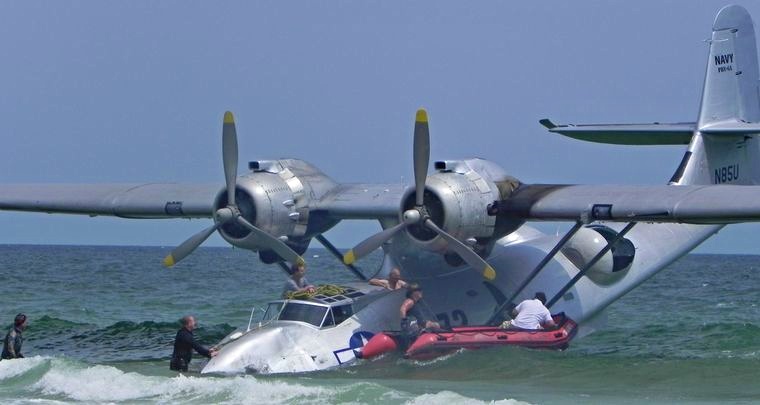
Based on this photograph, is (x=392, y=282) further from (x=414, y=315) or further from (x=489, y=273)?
(x=489, y=273)

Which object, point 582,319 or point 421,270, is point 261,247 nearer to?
point 421,270

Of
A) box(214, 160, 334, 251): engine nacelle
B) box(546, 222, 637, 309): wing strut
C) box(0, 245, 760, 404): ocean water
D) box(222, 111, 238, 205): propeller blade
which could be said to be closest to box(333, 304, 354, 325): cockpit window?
box(0, 245, 760, 404): ocean water

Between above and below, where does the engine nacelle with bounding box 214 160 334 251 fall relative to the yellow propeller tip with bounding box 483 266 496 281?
above

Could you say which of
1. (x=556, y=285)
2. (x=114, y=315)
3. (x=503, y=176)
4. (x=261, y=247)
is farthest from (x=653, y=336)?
(x=114, y=315)

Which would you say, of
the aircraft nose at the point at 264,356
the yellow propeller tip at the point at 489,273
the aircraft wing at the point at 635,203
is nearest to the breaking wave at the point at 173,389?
the aircraft nose at the point at 264,356

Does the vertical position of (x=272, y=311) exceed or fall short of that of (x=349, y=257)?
it falls short

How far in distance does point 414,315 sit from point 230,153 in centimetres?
373

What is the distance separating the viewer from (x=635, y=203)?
17.5 meters

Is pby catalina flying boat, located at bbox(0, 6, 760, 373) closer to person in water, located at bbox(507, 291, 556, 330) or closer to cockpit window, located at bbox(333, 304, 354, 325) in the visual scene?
cockpit window, located at bbox(333, 304, 354, 325)

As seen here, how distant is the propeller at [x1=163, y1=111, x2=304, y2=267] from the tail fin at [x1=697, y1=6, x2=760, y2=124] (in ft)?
30.6

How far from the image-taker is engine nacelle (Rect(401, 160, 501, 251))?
1773cm

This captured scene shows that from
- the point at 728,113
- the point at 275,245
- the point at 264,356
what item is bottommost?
the point at 264,356

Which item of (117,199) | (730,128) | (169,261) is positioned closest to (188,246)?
(169,261)

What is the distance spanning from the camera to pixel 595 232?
802 inches
